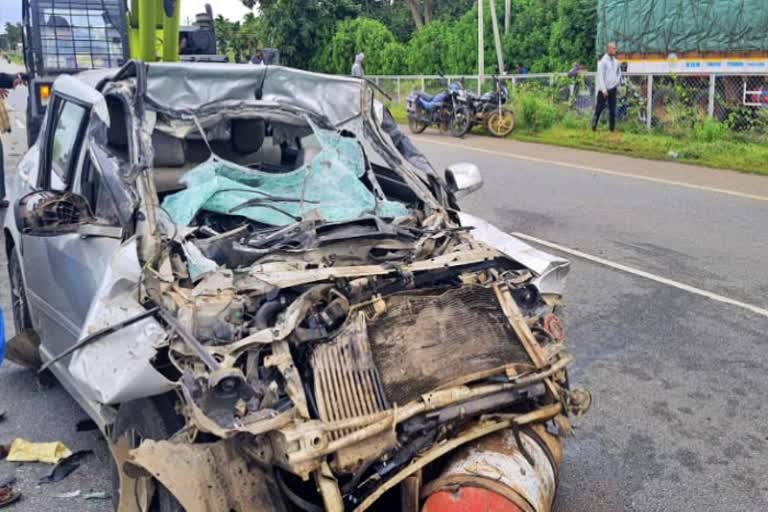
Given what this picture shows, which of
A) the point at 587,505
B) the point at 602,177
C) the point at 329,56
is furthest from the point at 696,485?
the point at 329,56

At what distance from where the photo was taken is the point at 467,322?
12.1 ft

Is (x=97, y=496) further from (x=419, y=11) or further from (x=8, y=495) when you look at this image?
(x=419, y=11)

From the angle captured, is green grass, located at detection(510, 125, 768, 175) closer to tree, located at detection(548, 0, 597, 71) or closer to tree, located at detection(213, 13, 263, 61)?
tree, located at detection(548, 0, 597, 71)

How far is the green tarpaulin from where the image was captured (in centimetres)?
1719

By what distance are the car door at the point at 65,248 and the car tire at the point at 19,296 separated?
366 millimetres

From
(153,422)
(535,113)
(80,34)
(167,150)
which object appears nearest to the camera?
(153,422)

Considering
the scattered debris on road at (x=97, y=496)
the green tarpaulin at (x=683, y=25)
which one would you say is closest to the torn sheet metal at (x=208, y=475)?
the scattered debris on road at (x=97, y=496)

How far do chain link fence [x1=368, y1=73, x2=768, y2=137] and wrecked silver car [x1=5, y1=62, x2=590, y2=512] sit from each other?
13163 mm

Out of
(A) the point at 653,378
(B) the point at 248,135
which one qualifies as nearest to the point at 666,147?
(A) the point at 653,378

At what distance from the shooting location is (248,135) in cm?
553

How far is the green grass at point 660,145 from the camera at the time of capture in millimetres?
14500

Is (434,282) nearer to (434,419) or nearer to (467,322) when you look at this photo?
(467,322)

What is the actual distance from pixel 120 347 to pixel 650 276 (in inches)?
215

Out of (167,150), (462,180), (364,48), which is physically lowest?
(462,180)
